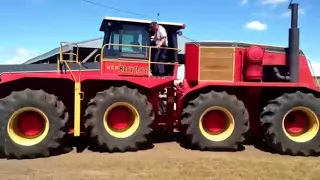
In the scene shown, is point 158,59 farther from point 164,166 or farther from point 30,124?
point 30,124

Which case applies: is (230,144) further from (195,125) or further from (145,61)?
(145,61)

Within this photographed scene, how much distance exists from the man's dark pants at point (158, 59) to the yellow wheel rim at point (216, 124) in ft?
5.16

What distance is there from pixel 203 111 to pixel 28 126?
3.82 m

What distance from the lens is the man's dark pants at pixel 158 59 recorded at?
10.0 metres

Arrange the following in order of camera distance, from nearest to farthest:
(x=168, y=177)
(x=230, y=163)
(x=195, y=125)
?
(x=168, y=177)
(x=230, y=163)
(x=195, y=125)

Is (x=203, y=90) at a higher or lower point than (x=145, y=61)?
lower

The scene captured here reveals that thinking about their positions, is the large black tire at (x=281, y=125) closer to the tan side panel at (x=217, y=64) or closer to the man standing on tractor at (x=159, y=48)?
the tan side panel at (x=217, y=64)

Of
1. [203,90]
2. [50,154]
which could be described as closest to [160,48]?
[203,90]

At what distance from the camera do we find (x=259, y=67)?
9750 mm

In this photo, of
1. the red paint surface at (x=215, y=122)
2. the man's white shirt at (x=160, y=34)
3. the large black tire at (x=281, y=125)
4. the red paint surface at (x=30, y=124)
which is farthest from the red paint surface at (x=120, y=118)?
the large black tire at (x=281, y=125)

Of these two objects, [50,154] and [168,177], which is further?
[50,154]

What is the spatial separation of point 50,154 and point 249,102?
4.90 meters

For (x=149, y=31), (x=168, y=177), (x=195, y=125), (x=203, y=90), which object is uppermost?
(x=149, y=31)

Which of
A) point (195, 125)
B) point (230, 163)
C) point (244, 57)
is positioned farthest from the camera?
point (244, 57)
